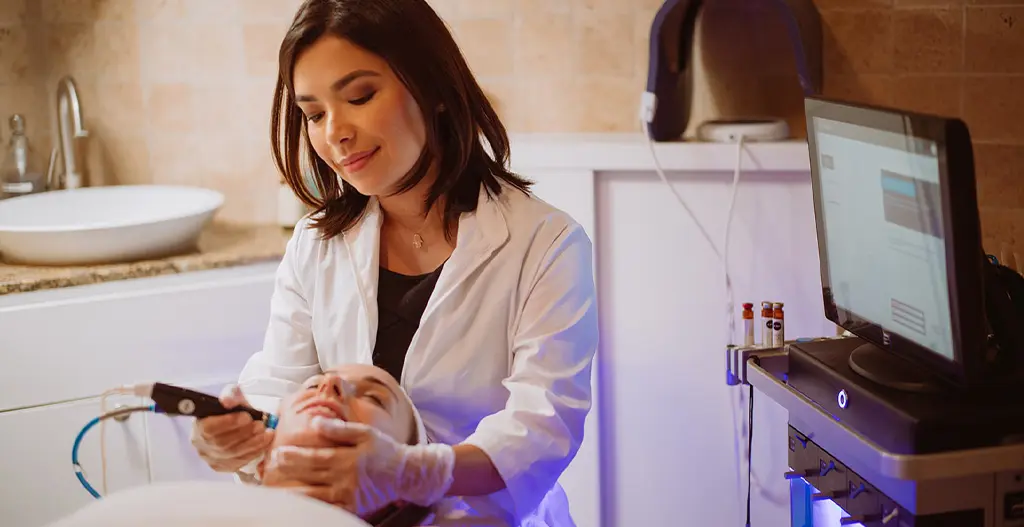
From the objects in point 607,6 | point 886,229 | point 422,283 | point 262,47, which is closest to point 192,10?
point 262,47

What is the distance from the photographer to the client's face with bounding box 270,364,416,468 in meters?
1.49

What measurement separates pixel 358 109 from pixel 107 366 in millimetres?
995

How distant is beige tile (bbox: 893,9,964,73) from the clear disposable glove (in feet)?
4.54

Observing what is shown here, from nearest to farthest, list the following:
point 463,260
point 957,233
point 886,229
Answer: point 957,233, point 886,229, point 463,260

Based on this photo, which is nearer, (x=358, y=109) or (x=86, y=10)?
(x=358, y=109)

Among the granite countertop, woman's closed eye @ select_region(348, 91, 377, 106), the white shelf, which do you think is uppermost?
woman's closed eye @ select_region(348, 91, 377, 106)

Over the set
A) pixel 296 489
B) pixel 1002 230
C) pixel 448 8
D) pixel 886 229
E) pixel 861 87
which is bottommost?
pixel 296 489

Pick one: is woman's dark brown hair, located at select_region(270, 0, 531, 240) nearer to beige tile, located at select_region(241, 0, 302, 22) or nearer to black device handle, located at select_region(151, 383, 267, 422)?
black device handle, located at select_region(151, 383, 267, 422)

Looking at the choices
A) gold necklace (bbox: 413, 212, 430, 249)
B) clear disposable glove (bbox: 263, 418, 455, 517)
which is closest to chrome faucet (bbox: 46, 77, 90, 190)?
gold necklace (bbox: 413, 212, 430, 249)

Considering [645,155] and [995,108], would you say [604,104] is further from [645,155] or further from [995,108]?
[995,108]

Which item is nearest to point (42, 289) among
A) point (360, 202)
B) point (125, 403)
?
point (125, 403)

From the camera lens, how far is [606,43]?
8.08 ft

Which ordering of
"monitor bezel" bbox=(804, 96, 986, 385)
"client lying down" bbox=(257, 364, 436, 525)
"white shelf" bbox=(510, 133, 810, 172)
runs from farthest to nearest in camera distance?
"white shelf" bbox=(510, 133, 810, 172) < "client lying down" bbox=(257, 364, 436, 525) < "monitor bezel" bbox=(804, 96, 986, 385)

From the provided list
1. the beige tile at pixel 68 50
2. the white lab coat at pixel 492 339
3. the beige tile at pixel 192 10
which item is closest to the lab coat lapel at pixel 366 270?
the white lab coat at pixel 492 339
